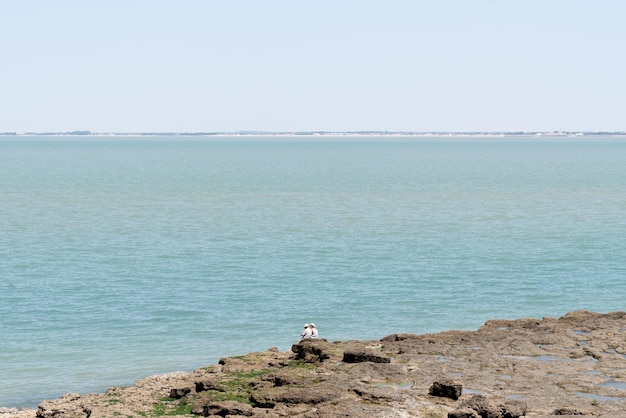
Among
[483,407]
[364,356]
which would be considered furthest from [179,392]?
[483,407]

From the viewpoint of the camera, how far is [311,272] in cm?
5322

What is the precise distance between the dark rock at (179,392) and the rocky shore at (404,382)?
0.12ft

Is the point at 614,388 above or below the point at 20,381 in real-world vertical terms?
above

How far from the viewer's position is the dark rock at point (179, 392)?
27531 millimetres

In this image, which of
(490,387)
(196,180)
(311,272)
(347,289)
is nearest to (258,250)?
(311,272)

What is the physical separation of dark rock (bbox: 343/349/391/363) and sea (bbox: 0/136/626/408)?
7.33 meters

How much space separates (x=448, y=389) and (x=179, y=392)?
26.8 feet

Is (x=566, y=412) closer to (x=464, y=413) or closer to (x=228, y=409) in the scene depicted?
(x=464, y=413)

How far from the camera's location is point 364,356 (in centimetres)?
3025

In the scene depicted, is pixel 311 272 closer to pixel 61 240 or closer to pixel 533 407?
pixel 61 240

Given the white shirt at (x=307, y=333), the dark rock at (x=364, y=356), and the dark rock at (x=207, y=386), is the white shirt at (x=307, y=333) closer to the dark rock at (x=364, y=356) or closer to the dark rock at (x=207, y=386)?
the dark rock at (x=364, y=356)

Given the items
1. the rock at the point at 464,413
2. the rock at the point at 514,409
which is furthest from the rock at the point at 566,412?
the rock at the point at 464,413

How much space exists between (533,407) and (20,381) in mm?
18896

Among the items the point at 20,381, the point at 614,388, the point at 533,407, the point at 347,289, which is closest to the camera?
the point at 533,407
